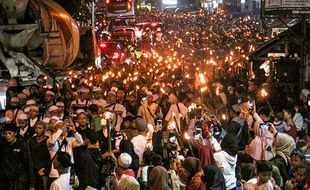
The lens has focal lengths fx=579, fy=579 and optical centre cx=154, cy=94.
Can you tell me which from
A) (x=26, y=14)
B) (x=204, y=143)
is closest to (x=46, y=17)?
(x=26, y=14)

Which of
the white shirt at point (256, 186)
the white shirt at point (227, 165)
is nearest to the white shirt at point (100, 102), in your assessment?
the white shirt at point (227, 165)

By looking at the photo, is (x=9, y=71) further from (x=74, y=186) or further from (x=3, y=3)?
(x=74, y=186)

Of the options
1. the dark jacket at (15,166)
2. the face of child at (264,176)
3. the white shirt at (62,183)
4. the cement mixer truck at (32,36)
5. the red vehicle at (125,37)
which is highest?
the cement mixer truck at (32,36)

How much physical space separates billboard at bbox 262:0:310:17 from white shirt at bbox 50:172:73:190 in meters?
11.8

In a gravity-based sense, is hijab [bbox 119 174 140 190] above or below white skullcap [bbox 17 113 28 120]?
below

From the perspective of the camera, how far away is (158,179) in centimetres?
756

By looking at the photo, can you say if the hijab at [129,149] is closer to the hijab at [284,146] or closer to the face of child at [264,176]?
the hijab at [284,146]

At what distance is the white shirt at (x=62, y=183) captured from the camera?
7160 millimetres

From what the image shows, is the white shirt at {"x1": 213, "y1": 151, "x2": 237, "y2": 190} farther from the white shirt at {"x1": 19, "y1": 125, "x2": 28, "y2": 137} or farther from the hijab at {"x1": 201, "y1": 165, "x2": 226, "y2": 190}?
the white shirt at {"x1": 19, "y1": 125, "x2": 28, "y2": 137}

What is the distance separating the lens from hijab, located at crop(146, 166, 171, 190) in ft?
24.8

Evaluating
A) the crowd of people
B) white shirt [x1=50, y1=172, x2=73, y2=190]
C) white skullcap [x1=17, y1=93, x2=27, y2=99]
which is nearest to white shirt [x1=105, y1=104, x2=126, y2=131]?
the crowd of people

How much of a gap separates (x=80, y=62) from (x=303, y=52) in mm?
7972

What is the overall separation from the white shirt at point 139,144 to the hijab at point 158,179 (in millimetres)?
1812

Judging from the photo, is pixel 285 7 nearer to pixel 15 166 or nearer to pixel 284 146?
pixel 284 146
